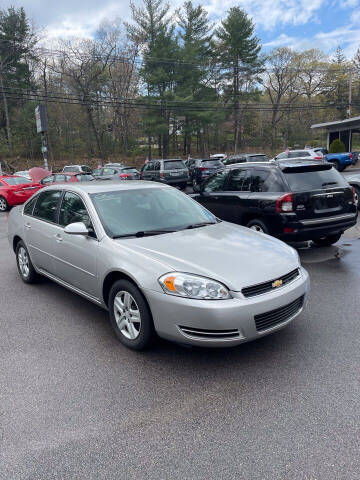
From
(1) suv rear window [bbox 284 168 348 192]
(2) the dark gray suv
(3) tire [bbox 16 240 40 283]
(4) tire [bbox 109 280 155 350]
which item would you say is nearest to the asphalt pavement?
(4) tire [bbox 109 280 155 350]

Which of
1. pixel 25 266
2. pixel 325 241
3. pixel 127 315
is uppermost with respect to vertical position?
pixel 127 315

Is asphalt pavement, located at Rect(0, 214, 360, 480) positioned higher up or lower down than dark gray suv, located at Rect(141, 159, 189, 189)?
lower down

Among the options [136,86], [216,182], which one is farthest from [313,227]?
[136,86]

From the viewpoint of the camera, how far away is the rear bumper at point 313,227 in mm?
6121

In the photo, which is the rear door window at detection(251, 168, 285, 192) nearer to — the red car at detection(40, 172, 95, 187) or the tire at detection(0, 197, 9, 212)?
the red car at detection(40, 172, 95, 187)

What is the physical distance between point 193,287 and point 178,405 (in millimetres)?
898

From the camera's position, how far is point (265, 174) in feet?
21.9

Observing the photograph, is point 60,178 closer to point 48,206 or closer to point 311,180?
point 48,206

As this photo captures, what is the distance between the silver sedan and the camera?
3064 millimetres

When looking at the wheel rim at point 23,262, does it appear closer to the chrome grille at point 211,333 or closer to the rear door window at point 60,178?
the chrome grille at point 211,333

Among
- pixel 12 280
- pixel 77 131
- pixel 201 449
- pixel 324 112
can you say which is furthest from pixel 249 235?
pixel 324 112

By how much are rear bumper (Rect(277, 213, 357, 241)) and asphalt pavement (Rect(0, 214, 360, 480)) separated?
1932mm

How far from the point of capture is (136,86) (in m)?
44.7

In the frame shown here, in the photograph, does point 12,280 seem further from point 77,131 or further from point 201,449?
point 77,131
